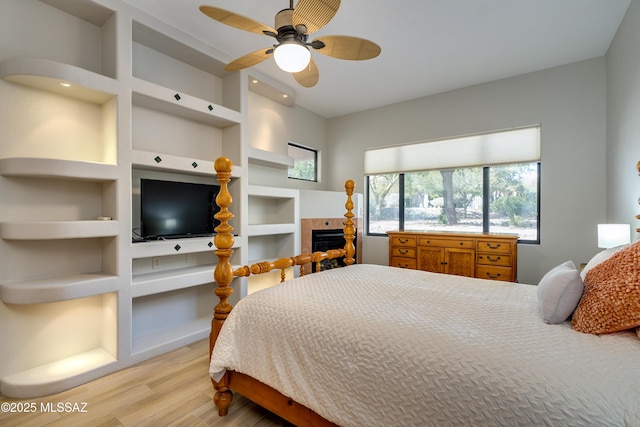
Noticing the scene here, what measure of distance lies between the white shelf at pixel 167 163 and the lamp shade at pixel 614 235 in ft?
12.2

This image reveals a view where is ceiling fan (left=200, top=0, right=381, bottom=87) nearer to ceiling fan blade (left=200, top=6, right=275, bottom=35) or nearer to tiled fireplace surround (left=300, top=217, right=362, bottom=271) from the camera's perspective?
ceiling fan blade (left=200, top=6, right=275, bottom=35)

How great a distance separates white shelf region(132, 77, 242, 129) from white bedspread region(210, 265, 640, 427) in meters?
2.08

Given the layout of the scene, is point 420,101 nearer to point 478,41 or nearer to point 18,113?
point 478,41

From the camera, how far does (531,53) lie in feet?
10.6

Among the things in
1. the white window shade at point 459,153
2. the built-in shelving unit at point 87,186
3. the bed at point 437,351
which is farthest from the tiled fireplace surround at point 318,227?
the bed at point 437,351

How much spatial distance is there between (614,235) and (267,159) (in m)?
→ 3.56

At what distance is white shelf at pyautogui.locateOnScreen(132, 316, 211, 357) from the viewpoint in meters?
2.61

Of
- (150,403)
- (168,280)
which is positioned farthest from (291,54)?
(150,403)

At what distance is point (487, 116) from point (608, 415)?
3931 millimetres

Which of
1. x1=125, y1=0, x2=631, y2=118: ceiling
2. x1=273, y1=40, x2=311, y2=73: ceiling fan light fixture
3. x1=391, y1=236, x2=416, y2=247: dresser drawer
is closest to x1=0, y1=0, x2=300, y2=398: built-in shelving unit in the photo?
x1=125, y1=0, x2=631, y2=118: ceiling

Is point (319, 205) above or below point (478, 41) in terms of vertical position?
below

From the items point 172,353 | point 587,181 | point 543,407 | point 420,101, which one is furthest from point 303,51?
point 587,181

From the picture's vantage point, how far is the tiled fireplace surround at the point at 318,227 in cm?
427

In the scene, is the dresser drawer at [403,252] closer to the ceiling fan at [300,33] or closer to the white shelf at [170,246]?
the white shelf at [170,246]
